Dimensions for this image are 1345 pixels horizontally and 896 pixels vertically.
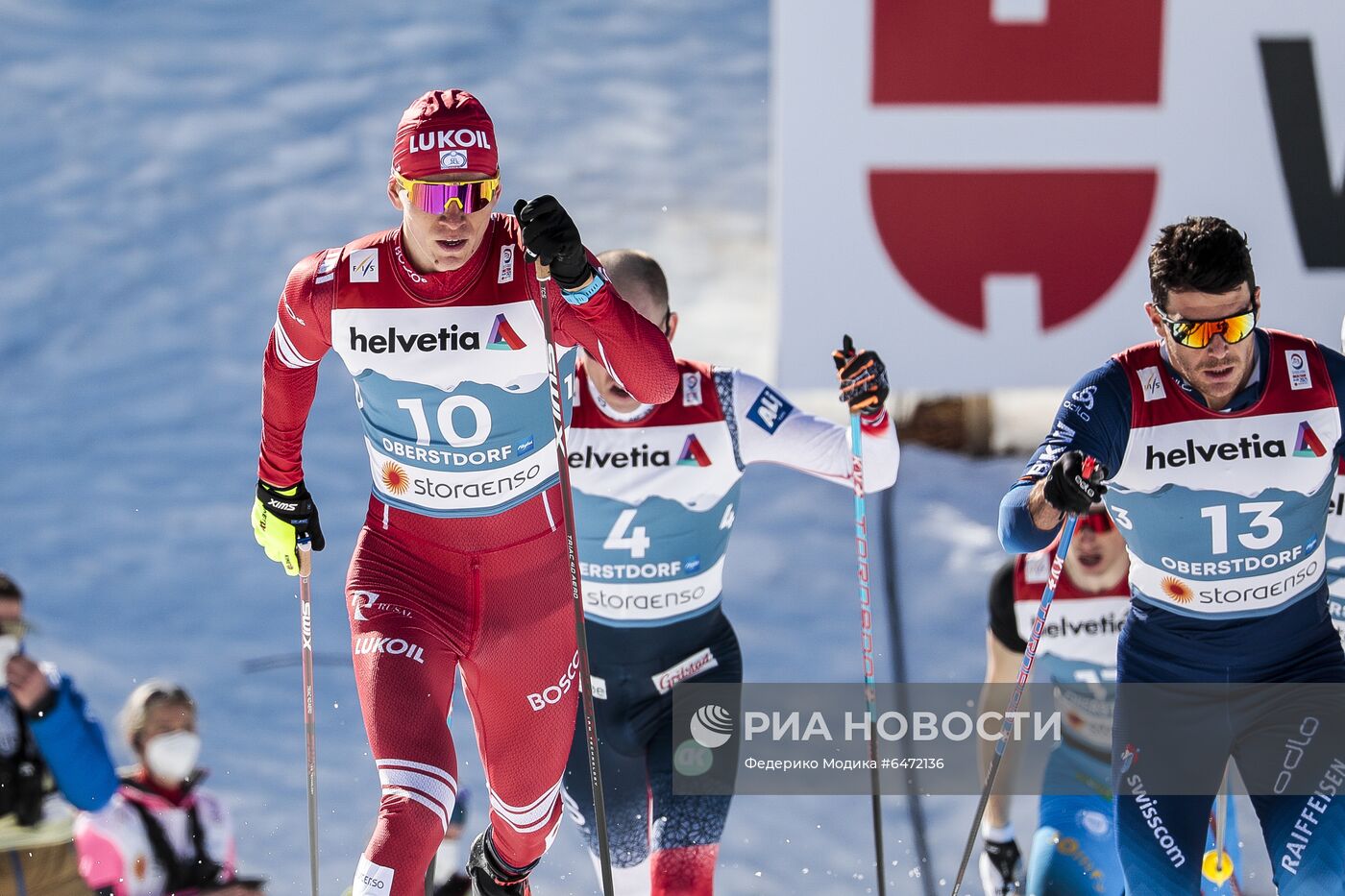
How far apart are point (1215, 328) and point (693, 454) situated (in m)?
1.56

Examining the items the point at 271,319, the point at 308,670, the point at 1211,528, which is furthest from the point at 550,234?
the point at 271,319

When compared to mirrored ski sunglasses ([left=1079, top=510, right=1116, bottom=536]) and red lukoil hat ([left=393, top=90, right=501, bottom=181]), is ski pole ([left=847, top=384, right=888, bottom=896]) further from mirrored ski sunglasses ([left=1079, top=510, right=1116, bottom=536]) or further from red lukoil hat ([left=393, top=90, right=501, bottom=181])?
red lukoil hat ([left=393, top=90, right=501, bottom=181])

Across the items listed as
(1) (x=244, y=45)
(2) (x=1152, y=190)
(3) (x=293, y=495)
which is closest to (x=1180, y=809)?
(3) (x=293, y=495)

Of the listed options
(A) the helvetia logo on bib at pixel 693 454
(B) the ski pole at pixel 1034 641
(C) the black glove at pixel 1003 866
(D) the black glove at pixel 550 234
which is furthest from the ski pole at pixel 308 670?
(C) the black glove at pixel 1003 866

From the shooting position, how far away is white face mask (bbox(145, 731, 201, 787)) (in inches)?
210

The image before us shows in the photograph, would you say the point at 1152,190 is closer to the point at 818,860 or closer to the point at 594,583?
the point at 818,860

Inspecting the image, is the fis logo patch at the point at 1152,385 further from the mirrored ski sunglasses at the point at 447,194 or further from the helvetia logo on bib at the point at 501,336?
the mirrored ski sunglasses at the point at 447,194

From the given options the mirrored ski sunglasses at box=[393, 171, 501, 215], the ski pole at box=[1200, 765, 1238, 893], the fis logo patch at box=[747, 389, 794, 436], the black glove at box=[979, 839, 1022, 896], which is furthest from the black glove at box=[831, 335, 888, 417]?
the black glove at box=[979, 839, 1022, 896]

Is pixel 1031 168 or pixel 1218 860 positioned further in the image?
pixel 1031 168

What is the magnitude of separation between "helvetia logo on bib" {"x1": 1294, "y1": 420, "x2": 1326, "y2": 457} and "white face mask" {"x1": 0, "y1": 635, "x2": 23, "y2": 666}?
361cm

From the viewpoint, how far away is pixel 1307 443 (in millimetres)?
4254

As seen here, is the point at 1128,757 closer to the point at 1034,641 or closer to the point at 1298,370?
the point at 1034,641

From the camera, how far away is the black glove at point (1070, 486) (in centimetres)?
402

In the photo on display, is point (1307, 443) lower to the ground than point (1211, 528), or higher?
higher
